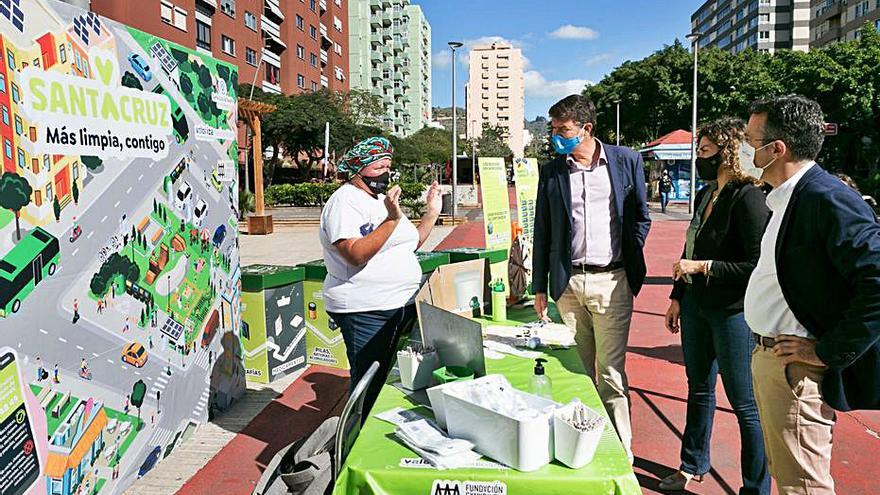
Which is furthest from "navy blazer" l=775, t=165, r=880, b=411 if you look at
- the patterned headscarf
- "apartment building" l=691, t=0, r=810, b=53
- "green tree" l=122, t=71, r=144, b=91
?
"apartment building" l=691, t=0, r=810, b=53

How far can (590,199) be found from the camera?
11.2ft

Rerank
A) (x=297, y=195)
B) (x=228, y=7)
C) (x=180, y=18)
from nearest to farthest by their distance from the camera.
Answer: (x=297, y=195)
(x=180, y=18)
(x=228, y=7)

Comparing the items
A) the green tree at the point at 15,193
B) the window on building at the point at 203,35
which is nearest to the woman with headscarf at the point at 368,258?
the green tree at the point at 15,193

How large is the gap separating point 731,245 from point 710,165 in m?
0.43

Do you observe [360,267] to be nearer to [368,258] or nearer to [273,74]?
[368,258]

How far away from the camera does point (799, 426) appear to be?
84.7 inches

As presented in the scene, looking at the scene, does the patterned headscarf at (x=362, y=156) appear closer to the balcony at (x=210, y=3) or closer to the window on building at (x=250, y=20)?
the balcony at (x=210, y=3)

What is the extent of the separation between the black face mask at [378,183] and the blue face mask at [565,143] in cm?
96

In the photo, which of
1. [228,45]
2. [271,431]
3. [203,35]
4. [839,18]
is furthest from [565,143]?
[839,18]

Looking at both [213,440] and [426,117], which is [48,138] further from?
[426,117]

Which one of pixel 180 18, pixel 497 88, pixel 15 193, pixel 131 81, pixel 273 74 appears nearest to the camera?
pixel 15 193

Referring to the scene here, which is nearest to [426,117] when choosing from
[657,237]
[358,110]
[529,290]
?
[358,110]

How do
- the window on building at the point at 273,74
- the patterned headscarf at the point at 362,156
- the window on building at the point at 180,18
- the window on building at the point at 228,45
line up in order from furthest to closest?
the window on building at the point at 273,74 → the window on building at the point at 228,45 → the window on building at the point at 180,18 → the patterned headscarf at the point at 362,156

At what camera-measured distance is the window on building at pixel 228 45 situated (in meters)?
40.8
